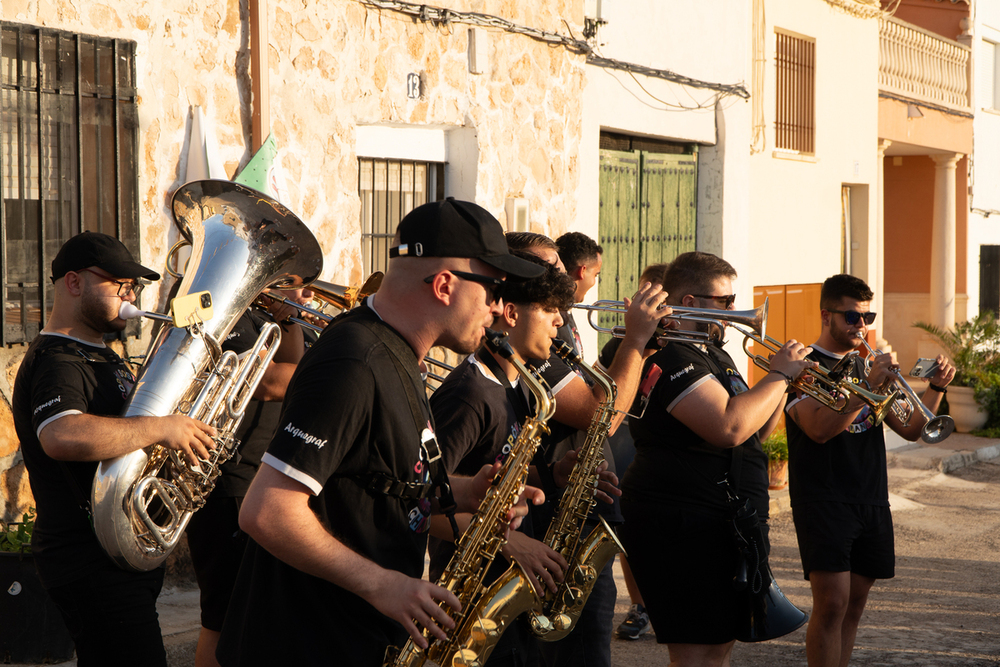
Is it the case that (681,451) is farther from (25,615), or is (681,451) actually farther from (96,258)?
(25,615)

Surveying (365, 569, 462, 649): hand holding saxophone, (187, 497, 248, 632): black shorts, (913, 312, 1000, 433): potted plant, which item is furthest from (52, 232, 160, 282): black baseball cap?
(913, 312, 1000, 433): potted plant

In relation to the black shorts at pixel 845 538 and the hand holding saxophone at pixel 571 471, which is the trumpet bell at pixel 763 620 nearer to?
the hand holding saxophone at pixel 571 471

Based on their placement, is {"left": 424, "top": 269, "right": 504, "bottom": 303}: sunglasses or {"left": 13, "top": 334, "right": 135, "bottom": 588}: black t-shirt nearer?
{"left": 424, "top": 269, "right": 504, "bottom": 303}: sunglasses

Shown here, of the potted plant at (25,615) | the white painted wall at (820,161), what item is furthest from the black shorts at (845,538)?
the white painted wall at (820,161)

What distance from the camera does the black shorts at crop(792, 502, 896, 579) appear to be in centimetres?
456

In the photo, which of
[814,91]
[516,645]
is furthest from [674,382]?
[814,91]

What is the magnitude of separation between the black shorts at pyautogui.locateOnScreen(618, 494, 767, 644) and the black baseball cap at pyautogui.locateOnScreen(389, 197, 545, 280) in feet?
5.54

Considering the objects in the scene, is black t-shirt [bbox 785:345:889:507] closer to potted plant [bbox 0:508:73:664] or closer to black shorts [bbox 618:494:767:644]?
black shorts [bbox 618:494:767:644]

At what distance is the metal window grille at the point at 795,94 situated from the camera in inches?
468

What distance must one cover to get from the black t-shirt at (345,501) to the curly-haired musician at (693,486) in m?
1.64

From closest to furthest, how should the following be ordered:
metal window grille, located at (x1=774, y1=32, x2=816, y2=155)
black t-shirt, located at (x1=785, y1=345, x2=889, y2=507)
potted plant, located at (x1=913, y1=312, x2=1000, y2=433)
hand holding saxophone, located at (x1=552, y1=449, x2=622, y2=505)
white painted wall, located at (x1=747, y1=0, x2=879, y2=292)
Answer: hand holding saxophone, located at (x1=552, y1=449, x2=622, y2=505)
black t-shirt, located at (x1=785, y1=345, x2=889, y2=507)
white painted wall, located at (x1=747, y1=0, x2=879, y2=292)
metal window grille, located at (x1=774, y1=32, x2=816, y2=155)
potted plant, located at (x1=913, y1=312, x2=1000, y2=433)

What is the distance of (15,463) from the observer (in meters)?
4.91


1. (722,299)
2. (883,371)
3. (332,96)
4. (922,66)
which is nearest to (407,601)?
(722,299)

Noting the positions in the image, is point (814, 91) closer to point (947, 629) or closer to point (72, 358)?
point (947, 629)
